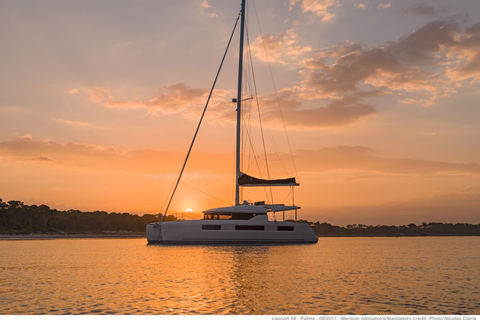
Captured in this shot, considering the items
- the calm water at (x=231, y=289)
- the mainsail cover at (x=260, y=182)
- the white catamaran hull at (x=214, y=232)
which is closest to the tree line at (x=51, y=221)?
the white catamaran hull at (x=214, y=232)

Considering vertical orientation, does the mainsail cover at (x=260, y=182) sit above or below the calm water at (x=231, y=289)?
above

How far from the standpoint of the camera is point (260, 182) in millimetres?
38250

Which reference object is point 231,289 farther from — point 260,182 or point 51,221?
point 51,221

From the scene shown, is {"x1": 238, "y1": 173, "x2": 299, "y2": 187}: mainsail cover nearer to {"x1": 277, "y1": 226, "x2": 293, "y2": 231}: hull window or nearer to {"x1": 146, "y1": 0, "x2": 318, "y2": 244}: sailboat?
{"x1": 146, "y1": 0, "x2": 318, "y2": 244}: sailboat

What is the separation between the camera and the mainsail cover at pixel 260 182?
3775cm

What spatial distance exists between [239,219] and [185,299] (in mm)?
23835

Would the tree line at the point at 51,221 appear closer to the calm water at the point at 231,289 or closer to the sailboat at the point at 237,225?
the sailboat at the point at 237,225

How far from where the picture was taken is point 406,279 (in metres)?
20.3

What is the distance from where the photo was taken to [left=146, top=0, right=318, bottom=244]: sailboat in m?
37.1

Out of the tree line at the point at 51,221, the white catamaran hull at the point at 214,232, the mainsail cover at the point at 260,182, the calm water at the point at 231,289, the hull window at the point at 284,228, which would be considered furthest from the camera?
the tree line at the point at 51,221

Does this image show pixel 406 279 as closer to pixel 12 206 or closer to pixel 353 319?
pixel 353 319

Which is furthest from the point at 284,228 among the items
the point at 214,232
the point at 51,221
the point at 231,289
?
the point at 51,221

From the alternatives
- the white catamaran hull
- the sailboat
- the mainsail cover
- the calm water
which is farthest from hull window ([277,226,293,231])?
the calm water

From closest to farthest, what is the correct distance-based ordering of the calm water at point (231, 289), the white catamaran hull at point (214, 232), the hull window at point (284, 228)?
1. the calm water at point (231, 289)
2. the white catamaran hull at point (214, 232)
3. the hull window at point (284, 228)
